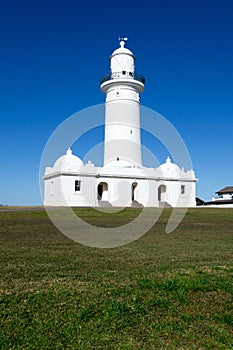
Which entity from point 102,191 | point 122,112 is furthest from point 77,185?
point 122,112

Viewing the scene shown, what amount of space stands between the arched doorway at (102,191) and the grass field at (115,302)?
2848cm

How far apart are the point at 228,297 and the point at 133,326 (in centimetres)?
200

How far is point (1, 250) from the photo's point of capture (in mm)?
9594

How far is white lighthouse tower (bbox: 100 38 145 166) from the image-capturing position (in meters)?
37.8

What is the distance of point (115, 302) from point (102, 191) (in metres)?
32.2

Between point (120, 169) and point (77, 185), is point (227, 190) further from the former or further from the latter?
point (77, 185)

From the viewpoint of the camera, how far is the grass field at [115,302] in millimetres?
4699

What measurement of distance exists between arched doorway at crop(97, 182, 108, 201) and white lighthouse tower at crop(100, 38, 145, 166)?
2329 millimetres

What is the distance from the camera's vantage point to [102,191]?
124 ft

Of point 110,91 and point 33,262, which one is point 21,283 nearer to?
point 33,262

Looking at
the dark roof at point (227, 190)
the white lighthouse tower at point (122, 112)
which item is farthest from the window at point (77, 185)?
A: the dark roof at point (227, 190)

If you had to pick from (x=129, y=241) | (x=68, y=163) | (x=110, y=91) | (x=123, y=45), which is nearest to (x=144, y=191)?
(x=68, y=163)

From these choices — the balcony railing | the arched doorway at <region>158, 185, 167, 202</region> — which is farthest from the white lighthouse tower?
the arched doorway at <region>158, 185, 167, 202</region>

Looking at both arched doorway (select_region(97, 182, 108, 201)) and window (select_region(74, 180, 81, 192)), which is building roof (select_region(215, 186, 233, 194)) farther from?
window (select_region(74, 180, 81, 192))
